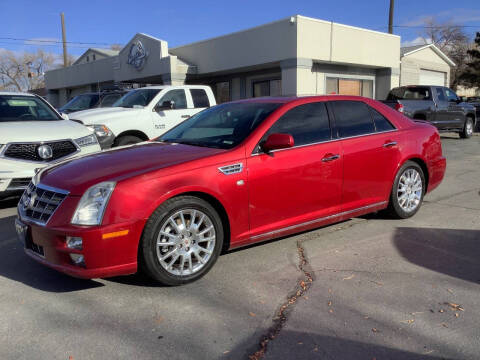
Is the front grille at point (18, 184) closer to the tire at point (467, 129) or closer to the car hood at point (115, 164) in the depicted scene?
the car hood at point (115, 164)

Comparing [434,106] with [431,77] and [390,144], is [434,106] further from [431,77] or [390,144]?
[431,77]

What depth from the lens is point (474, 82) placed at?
40562 millimetres

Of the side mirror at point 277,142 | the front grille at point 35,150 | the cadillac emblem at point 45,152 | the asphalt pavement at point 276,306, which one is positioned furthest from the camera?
the cadillac emblem at point 45,152

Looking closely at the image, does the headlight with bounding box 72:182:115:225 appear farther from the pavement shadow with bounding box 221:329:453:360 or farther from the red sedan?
the pavement shadow with bounding box 221:329:453:360

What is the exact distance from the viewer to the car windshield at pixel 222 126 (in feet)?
14.2

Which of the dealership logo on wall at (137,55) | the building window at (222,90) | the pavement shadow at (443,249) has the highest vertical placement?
the dealership logo on wall at (137,55)

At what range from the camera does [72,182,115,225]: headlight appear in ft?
11.0

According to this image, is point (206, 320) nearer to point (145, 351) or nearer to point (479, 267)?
point (145, 351)

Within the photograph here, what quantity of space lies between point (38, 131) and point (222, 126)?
10.4 ft

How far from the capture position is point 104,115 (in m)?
8.62

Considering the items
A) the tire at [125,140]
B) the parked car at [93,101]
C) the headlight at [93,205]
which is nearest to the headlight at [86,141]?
the tire at [125,140]

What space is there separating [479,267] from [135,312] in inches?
121

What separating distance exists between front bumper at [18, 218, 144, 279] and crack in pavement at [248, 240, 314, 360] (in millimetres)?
1195

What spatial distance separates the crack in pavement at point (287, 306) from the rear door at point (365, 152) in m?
0.99
